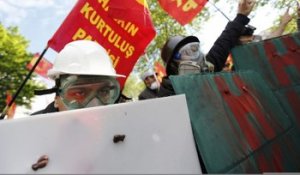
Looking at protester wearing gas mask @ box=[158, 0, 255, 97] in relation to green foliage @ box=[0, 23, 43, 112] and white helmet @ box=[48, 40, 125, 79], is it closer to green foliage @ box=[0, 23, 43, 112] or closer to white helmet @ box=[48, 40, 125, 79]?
white helmet @ box=[48, 40, 125, 79]

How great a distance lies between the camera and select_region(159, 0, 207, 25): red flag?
5.00 meters

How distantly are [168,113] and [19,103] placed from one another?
32.6 metres

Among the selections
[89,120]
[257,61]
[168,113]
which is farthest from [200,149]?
[257,61]

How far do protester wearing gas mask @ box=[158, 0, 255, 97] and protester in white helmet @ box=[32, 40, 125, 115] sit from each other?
59 cm

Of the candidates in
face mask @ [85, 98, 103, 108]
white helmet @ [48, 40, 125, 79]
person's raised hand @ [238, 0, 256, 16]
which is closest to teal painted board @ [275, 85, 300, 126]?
person's raised hand @ [238, 0, 256, 16]

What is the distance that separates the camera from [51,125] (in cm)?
173

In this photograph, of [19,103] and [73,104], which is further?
[19,103]

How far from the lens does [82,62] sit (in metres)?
2.76

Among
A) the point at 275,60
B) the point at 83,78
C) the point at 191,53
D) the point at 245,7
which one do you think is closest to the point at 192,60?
the point at 191,53

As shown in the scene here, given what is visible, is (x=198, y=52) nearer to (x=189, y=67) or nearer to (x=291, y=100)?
(x=189, y=67)

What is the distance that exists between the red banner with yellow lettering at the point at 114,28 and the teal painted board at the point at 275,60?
1434mm

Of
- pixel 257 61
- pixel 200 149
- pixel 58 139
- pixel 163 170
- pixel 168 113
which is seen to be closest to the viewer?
pixel 58 139

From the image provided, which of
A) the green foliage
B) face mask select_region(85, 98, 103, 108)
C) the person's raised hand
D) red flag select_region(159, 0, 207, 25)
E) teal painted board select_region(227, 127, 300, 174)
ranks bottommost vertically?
the green foliage

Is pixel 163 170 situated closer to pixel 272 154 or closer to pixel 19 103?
pixel 272 154
